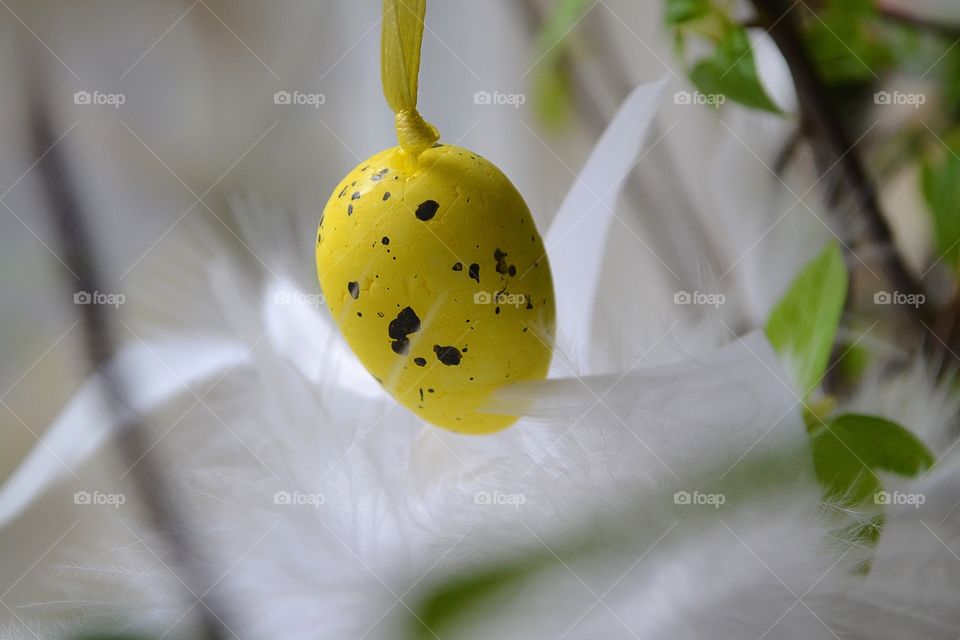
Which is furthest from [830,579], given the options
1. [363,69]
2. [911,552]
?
[363,69]

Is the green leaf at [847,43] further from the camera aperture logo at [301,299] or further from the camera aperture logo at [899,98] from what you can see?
the camera aperture logo at [301,299]

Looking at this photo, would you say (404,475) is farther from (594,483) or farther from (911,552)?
(911,552)

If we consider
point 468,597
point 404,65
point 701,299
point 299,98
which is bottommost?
point 468,597

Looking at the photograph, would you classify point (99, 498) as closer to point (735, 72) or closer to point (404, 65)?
point (404, 65)

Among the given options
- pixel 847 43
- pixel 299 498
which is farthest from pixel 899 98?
pixel 299 498

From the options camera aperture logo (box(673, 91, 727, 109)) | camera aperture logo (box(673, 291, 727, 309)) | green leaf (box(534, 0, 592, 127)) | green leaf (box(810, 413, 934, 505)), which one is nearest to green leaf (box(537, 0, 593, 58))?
green leaf (box(534, 0, 592, 127))

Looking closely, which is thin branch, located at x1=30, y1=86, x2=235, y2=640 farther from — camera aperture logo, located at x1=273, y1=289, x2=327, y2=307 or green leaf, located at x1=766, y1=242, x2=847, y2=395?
green leaf, located at x1=766, y1=242, x2=847, y2=395
